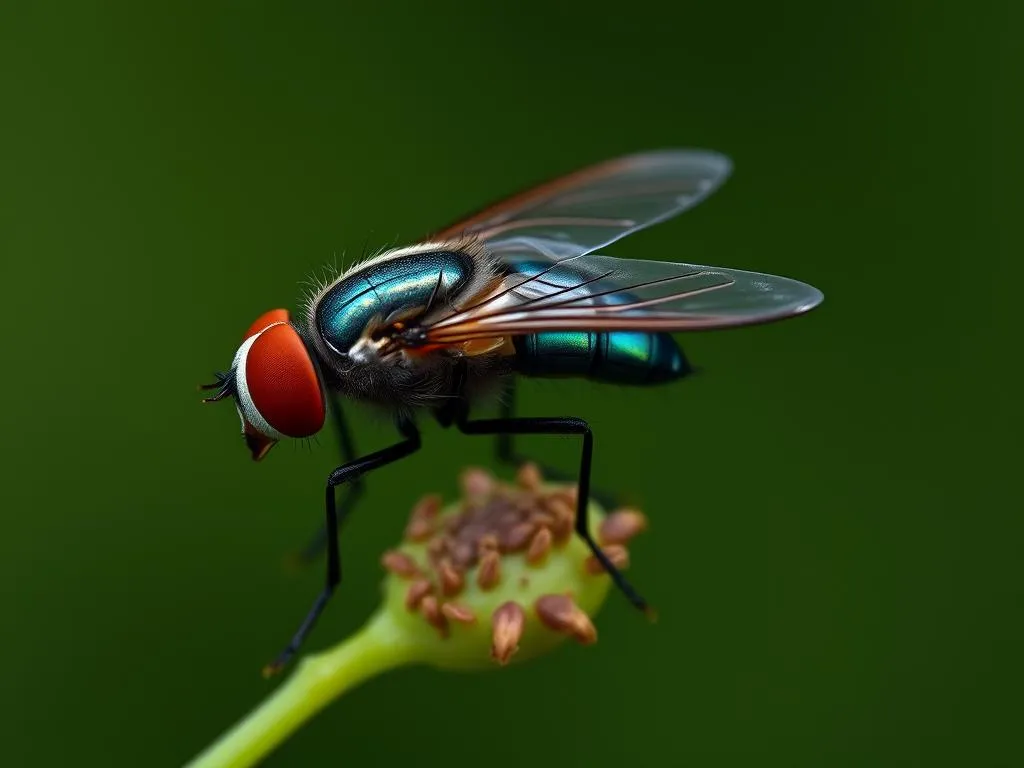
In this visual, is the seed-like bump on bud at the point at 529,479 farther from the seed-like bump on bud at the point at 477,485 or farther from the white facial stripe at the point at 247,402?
the white facial stripe at the point at 247,402

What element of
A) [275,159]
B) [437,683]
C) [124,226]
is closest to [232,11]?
[275,159]

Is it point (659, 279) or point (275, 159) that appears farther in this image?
point (275, 159)

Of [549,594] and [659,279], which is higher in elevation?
[659,279]

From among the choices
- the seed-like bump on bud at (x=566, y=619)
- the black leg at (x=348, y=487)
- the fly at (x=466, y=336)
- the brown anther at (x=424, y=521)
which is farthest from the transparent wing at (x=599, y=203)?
the seed-like bump on bud at (x=566, y=619)

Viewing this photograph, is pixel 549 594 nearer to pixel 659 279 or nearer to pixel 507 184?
pixel 659 279

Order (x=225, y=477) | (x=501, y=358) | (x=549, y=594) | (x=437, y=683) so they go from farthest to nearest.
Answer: (x=225, y=477) < (x=437, y=683) < (x=501, y=358) < (x=549, y=594)

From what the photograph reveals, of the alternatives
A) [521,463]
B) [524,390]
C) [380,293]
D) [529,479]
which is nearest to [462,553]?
[529,479]

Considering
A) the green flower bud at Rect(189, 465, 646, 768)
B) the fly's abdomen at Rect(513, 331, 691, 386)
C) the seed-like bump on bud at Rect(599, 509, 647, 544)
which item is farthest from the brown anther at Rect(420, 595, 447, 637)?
the fly's abdomen at Rect(513, 331, 691, 386)
